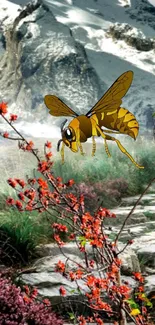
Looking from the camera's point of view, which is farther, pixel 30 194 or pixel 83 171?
pixel 83 171

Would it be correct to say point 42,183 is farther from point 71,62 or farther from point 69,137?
point 71,62

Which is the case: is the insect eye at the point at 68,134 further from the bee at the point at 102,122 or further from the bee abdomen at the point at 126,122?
the bee abdomen at the point at 126,122

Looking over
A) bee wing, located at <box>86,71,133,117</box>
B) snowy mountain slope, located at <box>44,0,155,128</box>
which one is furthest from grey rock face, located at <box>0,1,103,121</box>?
bee wing, located at <box>86,71,133,117</box>

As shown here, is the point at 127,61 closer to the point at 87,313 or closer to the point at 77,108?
the point at 77,108

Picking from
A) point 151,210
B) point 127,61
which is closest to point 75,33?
point 127,61

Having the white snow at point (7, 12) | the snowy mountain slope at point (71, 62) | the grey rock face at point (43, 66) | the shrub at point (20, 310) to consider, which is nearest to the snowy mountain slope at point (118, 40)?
the snowy mountain slope at point (71, 62)

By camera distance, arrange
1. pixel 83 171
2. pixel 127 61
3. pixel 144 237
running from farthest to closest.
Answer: pixel 127 61 < pixel 83 171 < pixel 144 237
